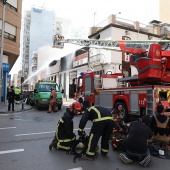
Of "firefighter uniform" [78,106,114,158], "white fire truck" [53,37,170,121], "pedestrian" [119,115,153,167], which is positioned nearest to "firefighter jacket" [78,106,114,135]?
"firefighter uniform" [78,106,114,158]

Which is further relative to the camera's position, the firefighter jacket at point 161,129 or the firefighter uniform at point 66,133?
the firefighter jacket at point 161,129

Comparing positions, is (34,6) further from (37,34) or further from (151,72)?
(151,72)

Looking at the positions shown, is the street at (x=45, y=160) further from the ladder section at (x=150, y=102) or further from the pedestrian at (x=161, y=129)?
the ladder section at (x=150, y=102)

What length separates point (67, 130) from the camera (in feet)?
17.6

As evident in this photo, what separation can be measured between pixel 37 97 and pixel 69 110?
11.7 m

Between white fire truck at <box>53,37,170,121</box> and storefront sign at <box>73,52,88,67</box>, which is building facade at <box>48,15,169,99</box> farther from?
white fire truck at <box>53,37,170,121</box>

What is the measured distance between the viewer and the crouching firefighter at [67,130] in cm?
536

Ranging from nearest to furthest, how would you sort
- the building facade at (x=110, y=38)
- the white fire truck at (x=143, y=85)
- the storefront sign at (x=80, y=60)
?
the white fire truck at (x=143, y=85), the building facade at (x=110, y=38), the storefront sign at (x=80, y=60)

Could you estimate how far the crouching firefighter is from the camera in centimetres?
536

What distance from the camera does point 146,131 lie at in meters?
4.65

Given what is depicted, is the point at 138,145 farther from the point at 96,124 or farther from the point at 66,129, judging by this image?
the point at 66,129

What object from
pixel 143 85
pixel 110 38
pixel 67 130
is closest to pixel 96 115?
pixel 67 130

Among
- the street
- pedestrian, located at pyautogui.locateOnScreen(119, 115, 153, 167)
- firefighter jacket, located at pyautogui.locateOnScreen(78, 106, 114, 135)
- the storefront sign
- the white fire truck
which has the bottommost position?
the street

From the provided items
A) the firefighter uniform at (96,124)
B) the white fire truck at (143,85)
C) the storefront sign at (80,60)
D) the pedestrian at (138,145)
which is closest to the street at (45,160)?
the pedestrian at (138,145)
